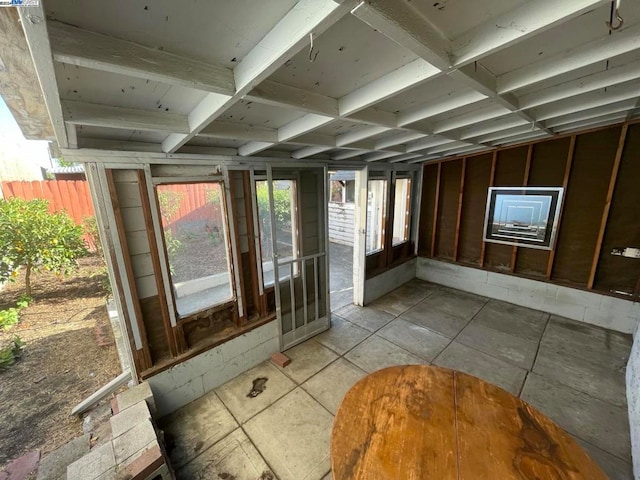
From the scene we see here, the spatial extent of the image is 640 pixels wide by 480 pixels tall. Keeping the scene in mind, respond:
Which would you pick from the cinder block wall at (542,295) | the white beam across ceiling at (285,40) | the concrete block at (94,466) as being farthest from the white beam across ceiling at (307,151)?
the cinder block wall at (542,295)

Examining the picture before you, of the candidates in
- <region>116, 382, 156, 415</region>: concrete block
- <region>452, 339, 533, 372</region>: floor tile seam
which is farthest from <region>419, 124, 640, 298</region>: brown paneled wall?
<region>116, 382, 156, 415</region>: concrete block

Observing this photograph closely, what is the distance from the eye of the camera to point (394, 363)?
314 cm

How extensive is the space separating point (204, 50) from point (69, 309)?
5381mm

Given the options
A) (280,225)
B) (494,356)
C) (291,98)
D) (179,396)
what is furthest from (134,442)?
(494,356)

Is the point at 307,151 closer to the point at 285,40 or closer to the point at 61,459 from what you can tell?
the point at 285,40

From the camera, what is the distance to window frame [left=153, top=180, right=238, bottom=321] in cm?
230

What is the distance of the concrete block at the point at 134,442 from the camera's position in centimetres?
175

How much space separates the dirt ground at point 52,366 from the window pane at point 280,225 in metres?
2.20

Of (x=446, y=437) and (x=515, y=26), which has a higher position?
(x=515, y=26)

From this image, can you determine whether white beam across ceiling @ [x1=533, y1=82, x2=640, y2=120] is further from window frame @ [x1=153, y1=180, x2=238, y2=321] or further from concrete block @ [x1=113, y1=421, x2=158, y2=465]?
concrete block @ [x1=113, y1=421, x2=158, y2=465]

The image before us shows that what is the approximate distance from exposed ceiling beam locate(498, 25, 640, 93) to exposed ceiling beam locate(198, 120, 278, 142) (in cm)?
163

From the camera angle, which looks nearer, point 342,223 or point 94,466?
point 94,466

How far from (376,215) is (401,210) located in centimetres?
77

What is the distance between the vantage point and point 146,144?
2146 millimetres
